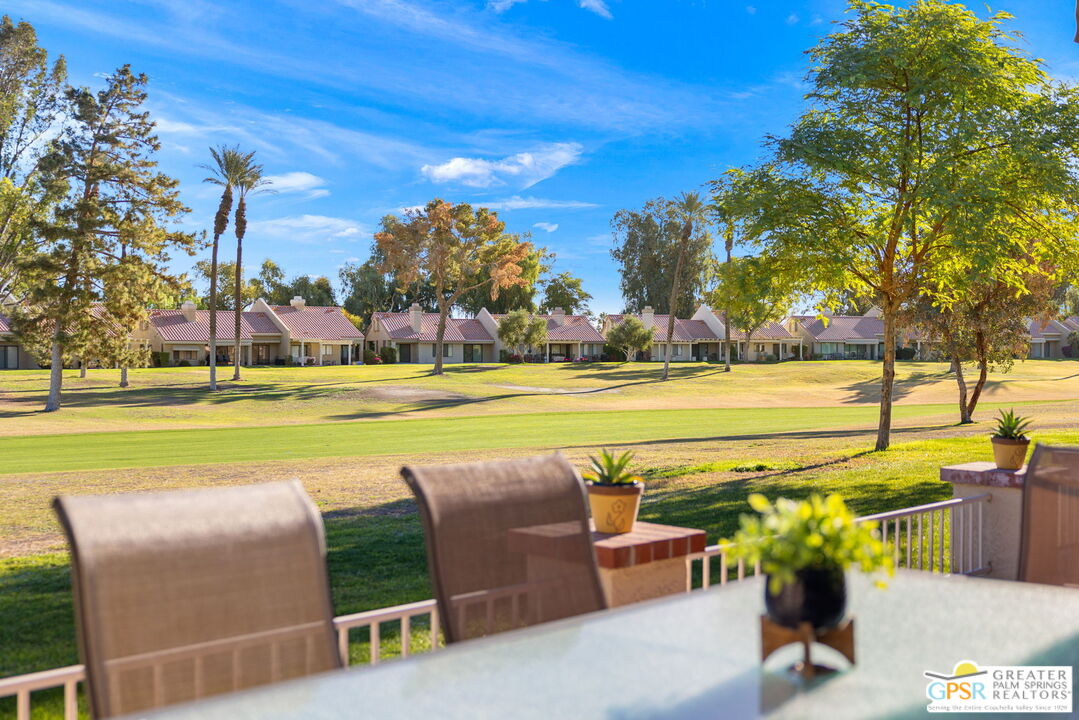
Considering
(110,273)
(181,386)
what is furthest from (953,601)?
(181,386)

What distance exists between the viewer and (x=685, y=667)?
2516 mm

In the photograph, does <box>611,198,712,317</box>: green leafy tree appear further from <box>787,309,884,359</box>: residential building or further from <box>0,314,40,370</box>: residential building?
<box>0,314,40,370</box>: residential building

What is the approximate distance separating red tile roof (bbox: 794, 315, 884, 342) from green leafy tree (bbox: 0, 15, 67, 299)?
222 ft

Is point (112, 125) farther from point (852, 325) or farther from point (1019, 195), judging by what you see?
point (852, 325)

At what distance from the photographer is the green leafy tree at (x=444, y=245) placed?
57.2 m

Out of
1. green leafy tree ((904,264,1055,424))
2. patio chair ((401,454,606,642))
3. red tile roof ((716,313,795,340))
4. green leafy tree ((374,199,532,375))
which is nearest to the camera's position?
patio chair ((401,454,606,642))

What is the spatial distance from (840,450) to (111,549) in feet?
60.6

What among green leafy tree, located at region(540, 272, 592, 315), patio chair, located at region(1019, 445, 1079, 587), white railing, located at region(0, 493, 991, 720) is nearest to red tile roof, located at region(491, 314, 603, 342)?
green leafy tree, located at region(540, 272, 592, 315)

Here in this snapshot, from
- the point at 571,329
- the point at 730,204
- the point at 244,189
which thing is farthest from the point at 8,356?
the point at 730,204

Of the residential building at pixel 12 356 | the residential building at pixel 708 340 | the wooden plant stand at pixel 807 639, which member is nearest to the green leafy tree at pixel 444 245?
the residential building at pixel 708 340

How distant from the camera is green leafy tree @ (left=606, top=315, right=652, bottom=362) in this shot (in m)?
76.2

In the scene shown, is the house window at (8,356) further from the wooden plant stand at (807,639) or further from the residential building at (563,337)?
the wooden plant stand at (807,639)

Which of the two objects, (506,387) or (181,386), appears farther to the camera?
(506,387)

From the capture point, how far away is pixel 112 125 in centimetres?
4003
